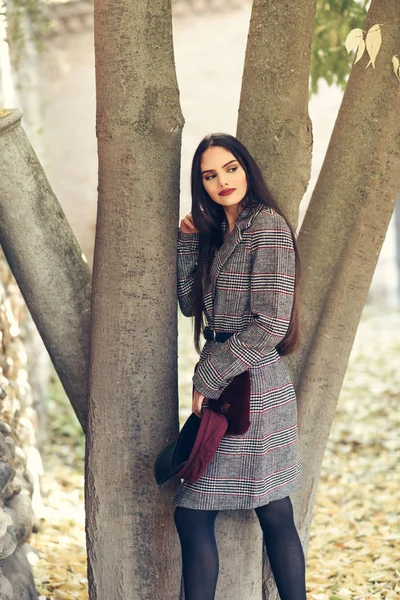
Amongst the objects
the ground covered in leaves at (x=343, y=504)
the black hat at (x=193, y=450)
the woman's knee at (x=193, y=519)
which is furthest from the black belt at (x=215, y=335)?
the ground covered in leaves at (x=343, y=504)

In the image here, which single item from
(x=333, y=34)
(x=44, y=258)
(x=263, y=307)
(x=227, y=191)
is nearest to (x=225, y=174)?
(x=227, y=191)

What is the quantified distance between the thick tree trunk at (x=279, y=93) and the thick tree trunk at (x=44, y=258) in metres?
0.79

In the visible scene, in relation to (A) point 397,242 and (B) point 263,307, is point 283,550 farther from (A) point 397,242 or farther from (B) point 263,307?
(A) point 397,242

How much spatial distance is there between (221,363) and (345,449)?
3905 millimetres

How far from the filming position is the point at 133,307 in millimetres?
2723

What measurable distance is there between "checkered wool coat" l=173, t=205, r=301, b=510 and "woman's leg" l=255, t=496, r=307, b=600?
2.8 inches

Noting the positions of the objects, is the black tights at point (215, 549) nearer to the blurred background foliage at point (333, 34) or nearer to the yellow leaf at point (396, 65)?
the yellow leaf at point (396, 65)

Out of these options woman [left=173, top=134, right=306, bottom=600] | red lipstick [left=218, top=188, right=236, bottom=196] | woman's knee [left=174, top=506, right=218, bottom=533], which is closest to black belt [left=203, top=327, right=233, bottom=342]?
woman [left=173, top=134, right=306, bottom=600]

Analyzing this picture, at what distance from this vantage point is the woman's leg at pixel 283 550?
2.73 m

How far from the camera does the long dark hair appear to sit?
2721 millimetres

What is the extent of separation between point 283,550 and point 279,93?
66.2 inches

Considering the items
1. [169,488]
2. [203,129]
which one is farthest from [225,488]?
[203,129]

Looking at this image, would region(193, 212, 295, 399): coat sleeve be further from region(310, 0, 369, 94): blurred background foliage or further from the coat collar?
region(310, 0, 369, 94): blurred background foliage

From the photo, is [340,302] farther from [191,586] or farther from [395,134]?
[191,586]
